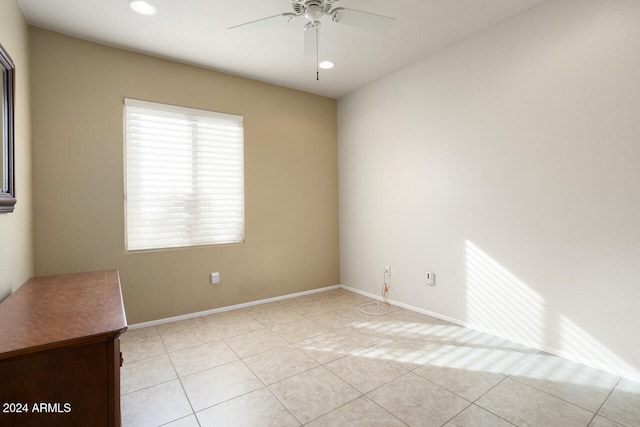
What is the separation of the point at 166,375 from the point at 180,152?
215cm

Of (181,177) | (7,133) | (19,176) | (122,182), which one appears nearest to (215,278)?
(181,177)

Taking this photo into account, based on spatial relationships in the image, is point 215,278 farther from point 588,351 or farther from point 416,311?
point 588,351

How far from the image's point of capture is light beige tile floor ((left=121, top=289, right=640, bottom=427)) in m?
1.72

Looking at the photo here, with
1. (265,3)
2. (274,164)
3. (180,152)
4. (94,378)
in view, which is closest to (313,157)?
(274,164)

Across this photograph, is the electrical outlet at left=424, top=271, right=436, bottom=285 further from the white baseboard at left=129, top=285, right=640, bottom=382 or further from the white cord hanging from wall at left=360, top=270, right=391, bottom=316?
the white cord hanging from wall at left=360, top=270, right=391, bottom=316

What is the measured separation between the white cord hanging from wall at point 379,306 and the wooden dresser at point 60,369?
2.62 metres

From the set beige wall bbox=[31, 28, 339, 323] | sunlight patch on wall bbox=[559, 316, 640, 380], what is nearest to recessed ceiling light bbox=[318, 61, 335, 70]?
beige wall bbox=[31, 28, 339, 323]

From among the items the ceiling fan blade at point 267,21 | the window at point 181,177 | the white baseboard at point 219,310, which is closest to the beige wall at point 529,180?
the white baseboard at point 219,310

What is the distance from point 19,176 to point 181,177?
4.19 ft

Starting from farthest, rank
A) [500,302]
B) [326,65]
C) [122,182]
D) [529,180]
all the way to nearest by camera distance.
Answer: [326,65] < [122,182] < [500,302] < [529,180]

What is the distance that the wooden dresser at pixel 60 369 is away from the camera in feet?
3.38

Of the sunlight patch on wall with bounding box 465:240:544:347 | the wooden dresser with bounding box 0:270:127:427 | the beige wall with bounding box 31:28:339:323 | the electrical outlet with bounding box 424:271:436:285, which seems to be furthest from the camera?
the electrical outlet with bounding box 424:271:436:285

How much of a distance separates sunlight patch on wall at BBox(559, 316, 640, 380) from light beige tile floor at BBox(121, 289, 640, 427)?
0.24ft

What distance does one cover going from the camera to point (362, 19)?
213 centimetres
